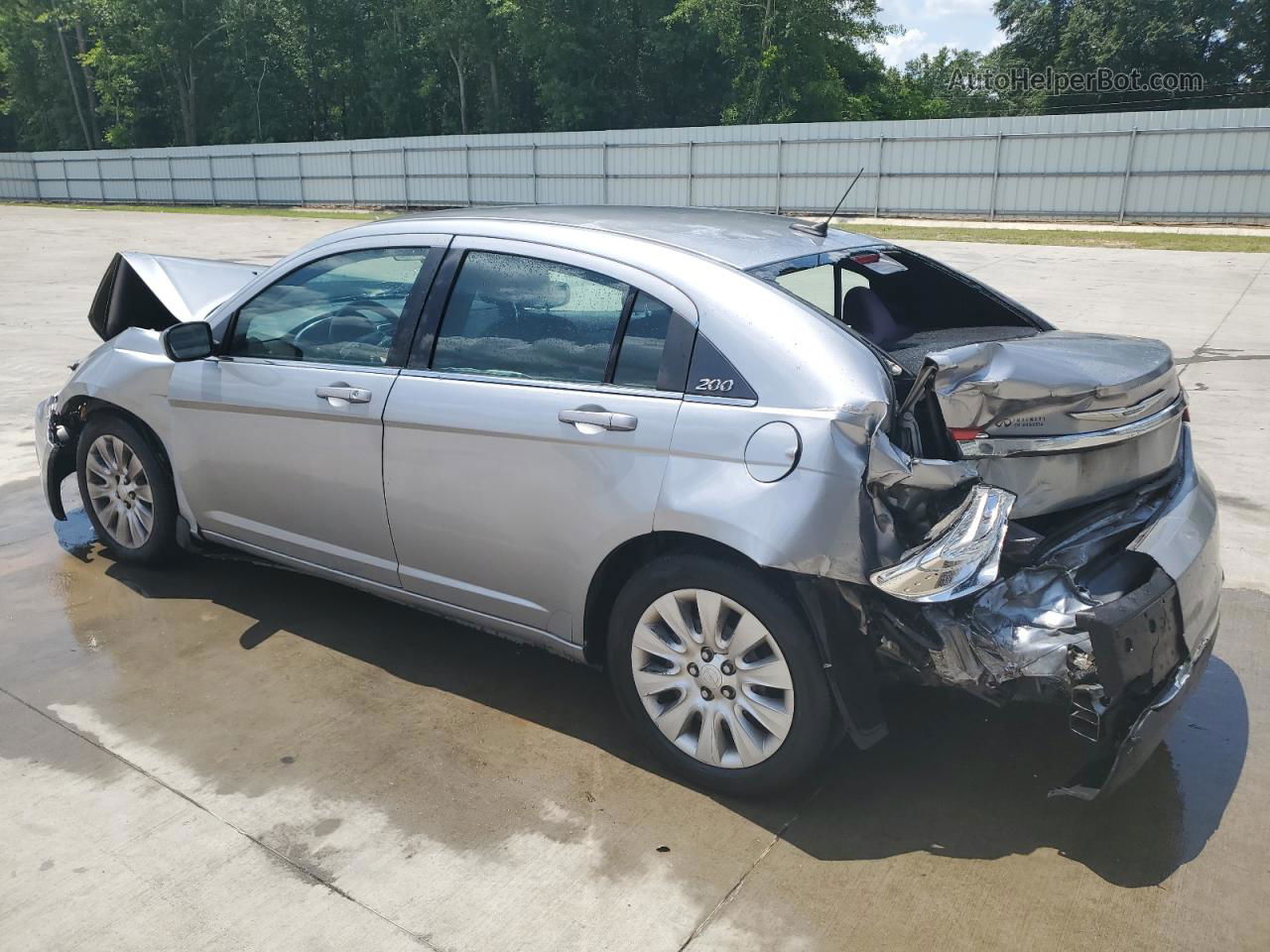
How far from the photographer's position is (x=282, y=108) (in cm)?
5850

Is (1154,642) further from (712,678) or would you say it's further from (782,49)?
(782,49)

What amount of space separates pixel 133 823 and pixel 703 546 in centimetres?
180

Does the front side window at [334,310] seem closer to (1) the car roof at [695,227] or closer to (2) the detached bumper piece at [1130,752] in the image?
(1) the car roof at [695,227]

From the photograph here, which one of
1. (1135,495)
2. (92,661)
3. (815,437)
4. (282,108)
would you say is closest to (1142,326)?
(1135,495)

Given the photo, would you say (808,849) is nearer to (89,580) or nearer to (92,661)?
(92,661)

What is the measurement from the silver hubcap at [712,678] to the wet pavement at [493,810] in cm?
21

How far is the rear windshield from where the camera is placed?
368 centimetres

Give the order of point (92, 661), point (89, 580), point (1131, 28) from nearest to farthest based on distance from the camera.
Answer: point (92, 661)
point (89, 580)
point (1131, 28)

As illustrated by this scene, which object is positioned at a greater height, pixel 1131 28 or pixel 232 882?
pixel 1131 28

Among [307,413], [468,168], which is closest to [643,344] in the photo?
[307,413]

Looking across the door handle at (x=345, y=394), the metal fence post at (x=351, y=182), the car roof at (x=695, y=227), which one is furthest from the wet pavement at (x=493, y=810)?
the metal fence post at (x=351, y=182)

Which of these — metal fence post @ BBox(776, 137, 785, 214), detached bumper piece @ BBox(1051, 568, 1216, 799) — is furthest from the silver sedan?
metal fence post @ BBox(776, 137, 785, 214)

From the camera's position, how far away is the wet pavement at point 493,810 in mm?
2648

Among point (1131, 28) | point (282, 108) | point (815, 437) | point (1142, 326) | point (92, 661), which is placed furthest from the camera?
point (282, 108)
